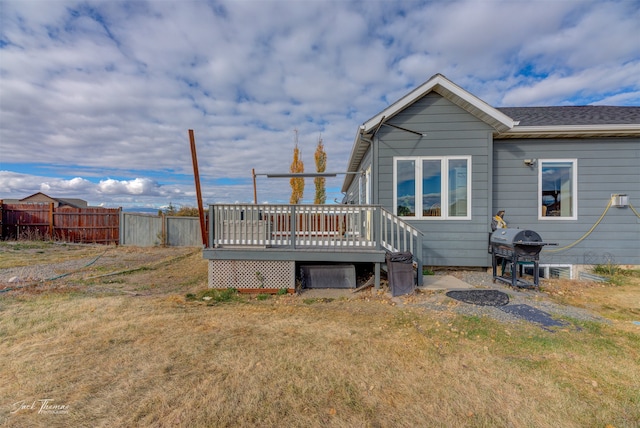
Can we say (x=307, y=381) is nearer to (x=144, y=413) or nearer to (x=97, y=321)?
(x=144, y=413)

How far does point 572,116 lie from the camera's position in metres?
7.02

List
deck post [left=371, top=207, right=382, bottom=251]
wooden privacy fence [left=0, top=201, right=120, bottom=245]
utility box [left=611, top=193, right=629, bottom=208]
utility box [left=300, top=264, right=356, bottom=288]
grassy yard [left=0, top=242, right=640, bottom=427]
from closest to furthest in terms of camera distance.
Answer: grassy yard [left=0, top=242, right=640, bottom=427]
deck post [left=371, top=207, right=382, bottom=251]
utility box [left=300, top=264, right=356, bottom=288]
utility box [left=611, top=193, right=629, bottom=208]
wooden privacy fence [left=0, top=201, right=120, bottom=245]

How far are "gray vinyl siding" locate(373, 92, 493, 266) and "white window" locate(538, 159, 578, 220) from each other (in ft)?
5.05

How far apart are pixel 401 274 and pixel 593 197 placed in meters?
5.52

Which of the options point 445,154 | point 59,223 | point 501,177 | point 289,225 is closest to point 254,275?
Answer: point 289,225

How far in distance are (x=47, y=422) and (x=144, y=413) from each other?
0.60m

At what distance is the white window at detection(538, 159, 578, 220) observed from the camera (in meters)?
6.65

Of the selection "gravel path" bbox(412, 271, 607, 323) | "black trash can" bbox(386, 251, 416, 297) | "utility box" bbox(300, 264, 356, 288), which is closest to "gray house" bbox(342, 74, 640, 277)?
"gravel path" bbox(412, 271, 607, 323)

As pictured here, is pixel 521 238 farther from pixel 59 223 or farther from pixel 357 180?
pixel 59 223

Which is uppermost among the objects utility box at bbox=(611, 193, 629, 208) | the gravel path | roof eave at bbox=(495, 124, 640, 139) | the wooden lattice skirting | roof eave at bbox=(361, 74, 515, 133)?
roof eave at bbox=(361, 74, 515, 133)

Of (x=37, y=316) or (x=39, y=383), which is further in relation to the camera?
(x=37, y=316)

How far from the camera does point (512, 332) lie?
3.32 metres

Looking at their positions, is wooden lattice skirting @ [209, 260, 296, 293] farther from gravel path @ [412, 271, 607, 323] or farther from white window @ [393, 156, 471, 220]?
white window @ [393, 156, 471, 220]

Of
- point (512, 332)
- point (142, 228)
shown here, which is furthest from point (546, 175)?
point (142, 228)
